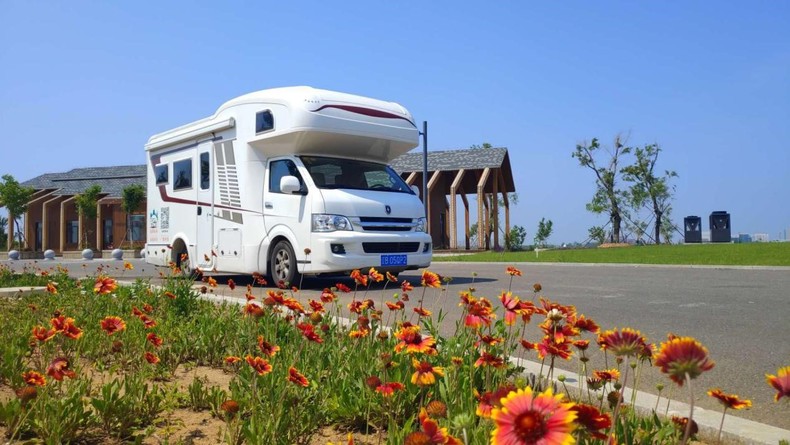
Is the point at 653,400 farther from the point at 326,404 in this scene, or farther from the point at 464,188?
the point at 464,188

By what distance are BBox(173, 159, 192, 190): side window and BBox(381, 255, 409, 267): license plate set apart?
4.12m

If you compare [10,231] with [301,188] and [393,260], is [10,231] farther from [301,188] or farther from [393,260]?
[393,260]

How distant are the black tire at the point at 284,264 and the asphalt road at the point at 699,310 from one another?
40 centimetres

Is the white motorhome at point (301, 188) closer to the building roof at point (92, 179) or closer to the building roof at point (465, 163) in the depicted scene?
the building roof at point (465, 163)

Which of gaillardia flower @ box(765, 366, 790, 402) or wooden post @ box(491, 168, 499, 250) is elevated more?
wooden post @ box(491, 168, 499, 250)

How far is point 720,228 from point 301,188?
116ft

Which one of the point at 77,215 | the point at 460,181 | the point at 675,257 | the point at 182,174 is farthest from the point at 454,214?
the point at 77,215

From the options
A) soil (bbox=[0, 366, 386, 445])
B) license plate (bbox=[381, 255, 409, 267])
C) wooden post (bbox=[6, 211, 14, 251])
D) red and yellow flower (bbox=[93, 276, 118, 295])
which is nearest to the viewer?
soil (bbox=[0, 366, 386, 445])

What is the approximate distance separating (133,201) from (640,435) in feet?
124

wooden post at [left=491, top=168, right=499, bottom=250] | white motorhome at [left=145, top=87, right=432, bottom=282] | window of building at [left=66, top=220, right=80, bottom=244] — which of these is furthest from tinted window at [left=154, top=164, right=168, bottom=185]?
window of building at [left=66, top=220, right=80, bottom=244]

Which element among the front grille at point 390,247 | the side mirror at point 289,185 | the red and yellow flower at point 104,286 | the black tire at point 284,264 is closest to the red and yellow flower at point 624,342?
the red and yellow flower at point 104,286

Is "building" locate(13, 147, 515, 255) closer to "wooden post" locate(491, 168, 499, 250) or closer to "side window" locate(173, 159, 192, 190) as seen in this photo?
"wooden post" locate(491, 168, 499, 250)

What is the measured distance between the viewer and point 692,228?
3931cm

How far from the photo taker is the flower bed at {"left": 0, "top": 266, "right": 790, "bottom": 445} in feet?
4.51
